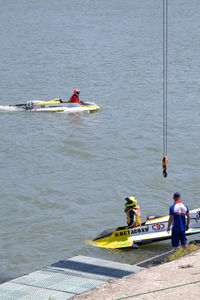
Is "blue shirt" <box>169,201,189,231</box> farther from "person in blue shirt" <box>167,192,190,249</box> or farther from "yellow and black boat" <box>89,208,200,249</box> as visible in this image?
"yellow and black boat" <box>89,208,200,249</box>

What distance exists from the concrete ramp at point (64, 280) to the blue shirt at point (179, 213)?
1.60 m

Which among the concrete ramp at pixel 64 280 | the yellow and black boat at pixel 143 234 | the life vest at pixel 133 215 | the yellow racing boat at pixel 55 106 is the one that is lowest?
the concrete ramp at pixel 64 280

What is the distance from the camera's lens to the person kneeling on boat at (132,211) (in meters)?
15.4

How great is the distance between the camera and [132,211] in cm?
1548

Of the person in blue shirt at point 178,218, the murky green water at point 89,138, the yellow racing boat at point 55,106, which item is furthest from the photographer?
the yellow racing boat at point 55,106

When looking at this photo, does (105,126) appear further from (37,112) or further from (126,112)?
(37,112)

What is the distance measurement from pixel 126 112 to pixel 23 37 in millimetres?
26916

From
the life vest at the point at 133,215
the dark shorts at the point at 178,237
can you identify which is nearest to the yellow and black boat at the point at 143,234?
the life vest at the point at 133,215

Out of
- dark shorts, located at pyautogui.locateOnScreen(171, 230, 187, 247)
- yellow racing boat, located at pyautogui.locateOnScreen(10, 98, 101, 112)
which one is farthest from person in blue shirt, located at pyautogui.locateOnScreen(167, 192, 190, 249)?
yellow racing boat, located at pyautogui.locateOnScreen(10, 98, 101, 112)

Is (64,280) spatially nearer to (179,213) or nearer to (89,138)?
(179,213)

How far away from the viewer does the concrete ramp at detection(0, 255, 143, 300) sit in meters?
→ 11.0

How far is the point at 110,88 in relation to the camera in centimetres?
3666

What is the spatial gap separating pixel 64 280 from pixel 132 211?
4.06 meters

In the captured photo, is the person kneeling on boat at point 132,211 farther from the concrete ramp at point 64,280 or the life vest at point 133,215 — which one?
the concrete ramp at point 64,280
